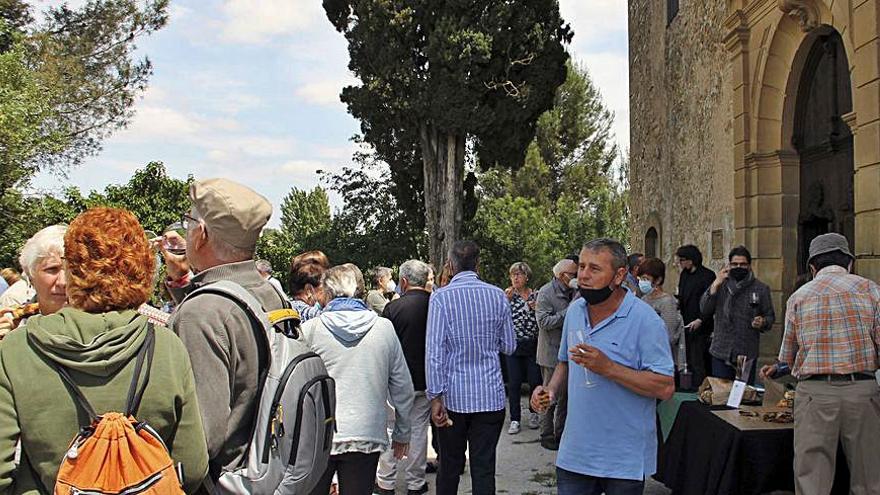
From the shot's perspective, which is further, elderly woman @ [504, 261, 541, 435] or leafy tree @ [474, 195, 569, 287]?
leafy tree @ [474, 195, 569, 287]

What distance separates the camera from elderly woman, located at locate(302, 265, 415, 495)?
4.08 metres

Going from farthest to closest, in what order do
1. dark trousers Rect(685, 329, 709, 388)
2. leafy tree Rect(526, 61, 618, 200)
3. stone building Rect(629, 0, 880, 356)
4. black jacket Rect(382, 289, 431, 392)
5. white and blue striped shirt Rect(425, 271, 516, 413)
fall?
leafy tree Rect(526, 61, 618, 200) → dark trousers Rect(685, 329, 709, 388) → stone building Rect(629, 0, 880, 356) → black jacket Rect(382, 289, 431, 392) → white and blue striped shirt Rect(425, 271, 516, 413)

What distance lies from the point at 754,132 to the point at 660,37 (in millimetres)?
5580

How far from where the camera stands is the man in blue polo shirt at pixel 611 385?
3.58 m

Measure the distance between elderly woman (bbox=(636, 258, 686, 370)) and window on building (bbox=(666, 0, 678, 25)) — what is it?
7.41 meters

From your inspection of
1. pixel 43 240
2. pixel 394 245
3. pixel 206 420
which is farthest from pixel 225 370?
pixel 394 245

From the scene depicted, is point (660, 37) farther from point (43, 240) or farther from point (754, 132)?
point (43, 240)

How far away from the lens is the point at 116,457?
191 cm

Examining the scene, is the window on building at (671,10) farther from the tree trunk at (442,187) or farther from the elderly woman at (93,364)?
the elderly woman at (93,364)

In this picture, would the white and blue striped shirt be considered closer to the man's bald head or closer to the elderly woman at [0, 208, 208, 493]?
the man's bald head

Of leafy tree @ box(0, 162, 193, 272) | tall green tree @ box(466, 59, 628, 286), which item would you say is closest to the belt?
leafy tree @ box(0, 162, 193, 272)

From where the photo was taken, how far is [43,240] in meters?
3.10

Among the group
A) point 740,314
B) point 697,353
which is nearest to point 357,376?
point 740,314

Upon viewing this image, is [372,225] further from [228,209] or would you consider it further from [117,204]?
[228,209]
